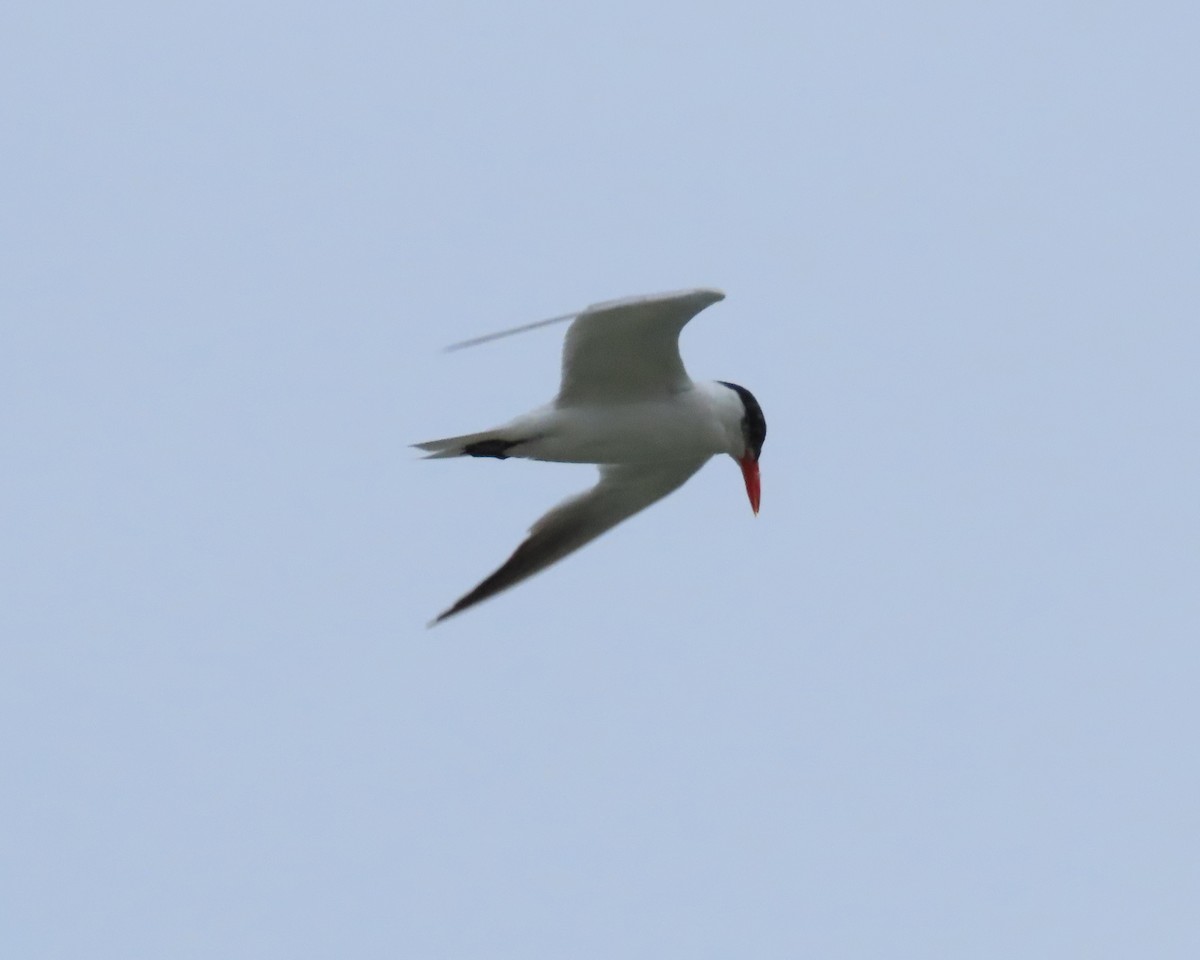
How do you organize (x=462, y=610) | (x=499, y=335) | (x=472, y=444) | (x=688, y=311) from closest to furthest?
1. (x=499, y=335)
2. (x=688, y=311)
3. (x=472, y=444)
4. (x=462, y=610)

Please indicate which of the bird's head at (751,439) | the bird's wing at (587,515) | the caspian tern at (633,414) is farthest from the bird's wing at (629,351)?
the bird's wing at (587,515)

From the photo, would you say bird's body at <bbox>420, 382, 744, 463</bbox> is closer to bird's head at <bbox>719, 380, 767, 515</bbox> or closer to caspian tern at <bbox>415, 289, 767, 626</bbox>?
caspian tern at <bbox>415, 289, 767, 626</bbox>

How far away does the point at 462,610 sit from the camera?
10102 mm

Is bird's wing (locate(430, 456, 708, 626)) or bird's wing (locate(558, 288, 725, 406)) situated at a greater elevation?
bird's wing (locate(558, 288, 725, 406))

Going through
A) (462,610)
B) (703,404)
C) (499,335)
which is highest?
(499,335)

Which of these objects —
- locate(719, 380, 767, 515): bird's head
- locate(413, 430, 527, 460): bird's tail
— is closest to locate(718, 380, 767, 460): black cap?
locate(719, 380, 767, 515): bird's head

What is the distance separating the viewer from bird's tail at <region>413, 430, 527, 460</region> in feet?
30.0

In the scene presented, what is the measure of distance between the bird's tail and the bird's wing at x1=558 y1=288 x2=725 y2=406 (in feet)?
1.19

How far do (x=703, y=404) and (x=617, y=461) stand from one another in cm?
52

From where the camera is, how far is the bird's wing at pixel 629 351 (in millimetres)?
8594

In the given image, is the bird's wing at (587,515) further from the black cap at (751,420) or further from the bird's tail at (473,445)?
the bird's tail at (473,445)

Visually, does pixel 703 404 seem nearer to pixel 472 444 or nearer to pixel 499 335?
pixel 472 444

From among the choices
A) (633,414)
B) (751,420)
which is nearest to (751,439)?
(751,420)

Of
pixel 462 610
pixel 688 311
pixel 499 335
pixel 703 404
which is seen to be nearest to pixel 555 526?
pixel 462 610
